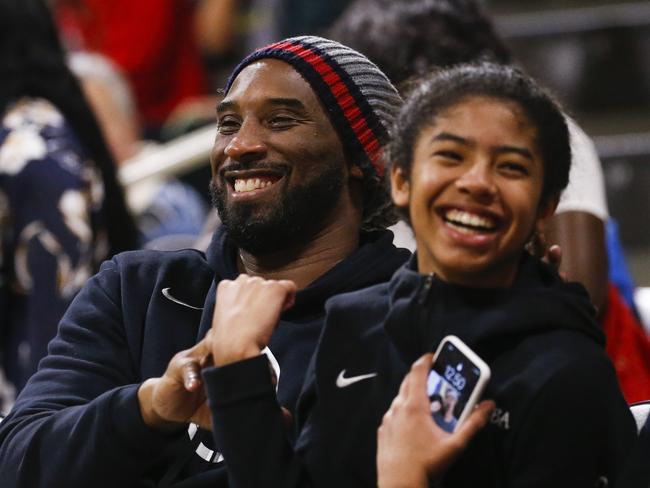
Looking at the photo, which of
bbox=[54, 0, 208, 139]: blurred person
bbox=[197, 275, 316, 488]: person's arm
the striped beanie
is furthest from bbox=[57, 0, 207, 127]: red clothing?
bbox=[197, 275, 316, 488]: person's arm

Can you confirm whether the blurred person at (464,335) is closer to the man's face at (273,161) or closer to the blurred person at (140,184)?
the man's face at (273,161)

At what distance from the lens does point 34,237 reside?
3.32 meters

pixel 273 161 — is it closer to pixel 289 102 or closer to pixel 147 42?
pixel 289 102

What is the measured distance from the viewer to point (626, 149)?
5.30m

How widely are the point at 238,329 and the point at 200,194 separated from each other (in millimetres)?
3304

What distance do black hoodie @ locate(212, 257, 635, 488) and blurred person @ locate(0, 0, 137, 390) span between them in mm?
1501

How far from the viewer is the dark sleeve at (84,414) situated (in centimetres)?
197

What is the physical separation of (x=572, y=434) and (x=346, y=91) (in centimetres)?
74

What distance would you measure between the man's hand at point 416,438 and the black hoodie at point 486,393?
0.18ft

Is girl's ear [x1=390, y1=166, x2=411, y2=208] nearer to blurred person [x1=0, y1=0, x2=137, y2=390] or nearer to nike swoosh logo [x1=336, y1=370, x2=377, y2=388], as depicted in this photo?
nike swoosh logo [x1=336, y1=370, x2=377, y2=388]

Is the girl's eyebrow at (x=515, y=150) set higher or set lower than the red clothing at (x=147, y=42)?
higher

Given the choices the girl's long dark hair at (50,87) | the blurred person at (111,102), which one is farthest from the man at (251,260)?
the blurred person at (111,102)

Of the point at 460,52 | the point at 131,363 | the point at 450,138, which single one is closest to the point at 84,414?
the point at 131,363

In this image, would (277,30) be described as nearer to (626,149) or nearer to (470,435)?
(626,149)
